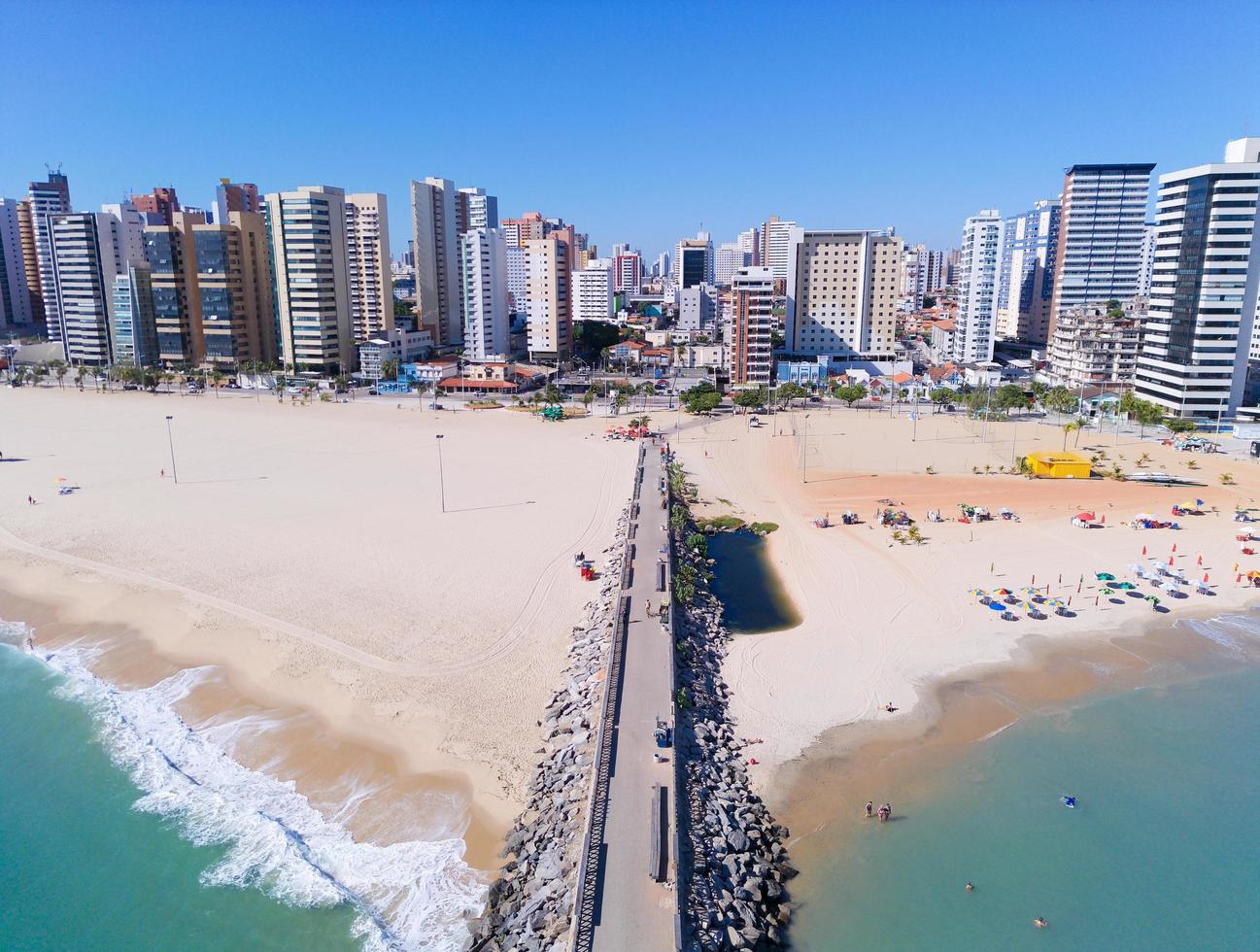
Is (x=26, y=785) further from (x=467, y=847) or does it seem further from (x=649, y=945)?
(x=649, y=945)

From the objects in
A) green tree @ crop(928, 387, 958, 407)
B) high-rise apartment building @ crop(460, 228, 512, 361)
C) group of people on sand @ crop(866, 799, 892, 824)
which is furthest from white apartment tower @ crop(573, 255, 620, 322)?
group of people on sand @ crop(866, 799, 892, 824)

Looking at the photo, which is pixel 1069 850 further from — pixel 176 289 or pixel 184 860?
pixel 176 289

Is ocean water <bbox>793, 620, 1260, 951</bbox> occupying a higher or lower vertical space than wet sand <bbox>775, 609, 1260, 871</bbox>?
lower

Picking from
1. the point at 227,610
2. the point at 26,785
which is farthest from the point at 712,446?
the point at 26,785

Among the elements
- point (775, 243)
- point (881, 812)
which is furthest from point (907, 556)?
point (775, 243)

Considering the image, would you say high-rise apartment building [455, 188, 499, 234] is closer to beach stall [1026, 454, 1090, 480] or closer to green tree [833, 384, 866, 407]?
green tree [833, 384, 866, 407]
